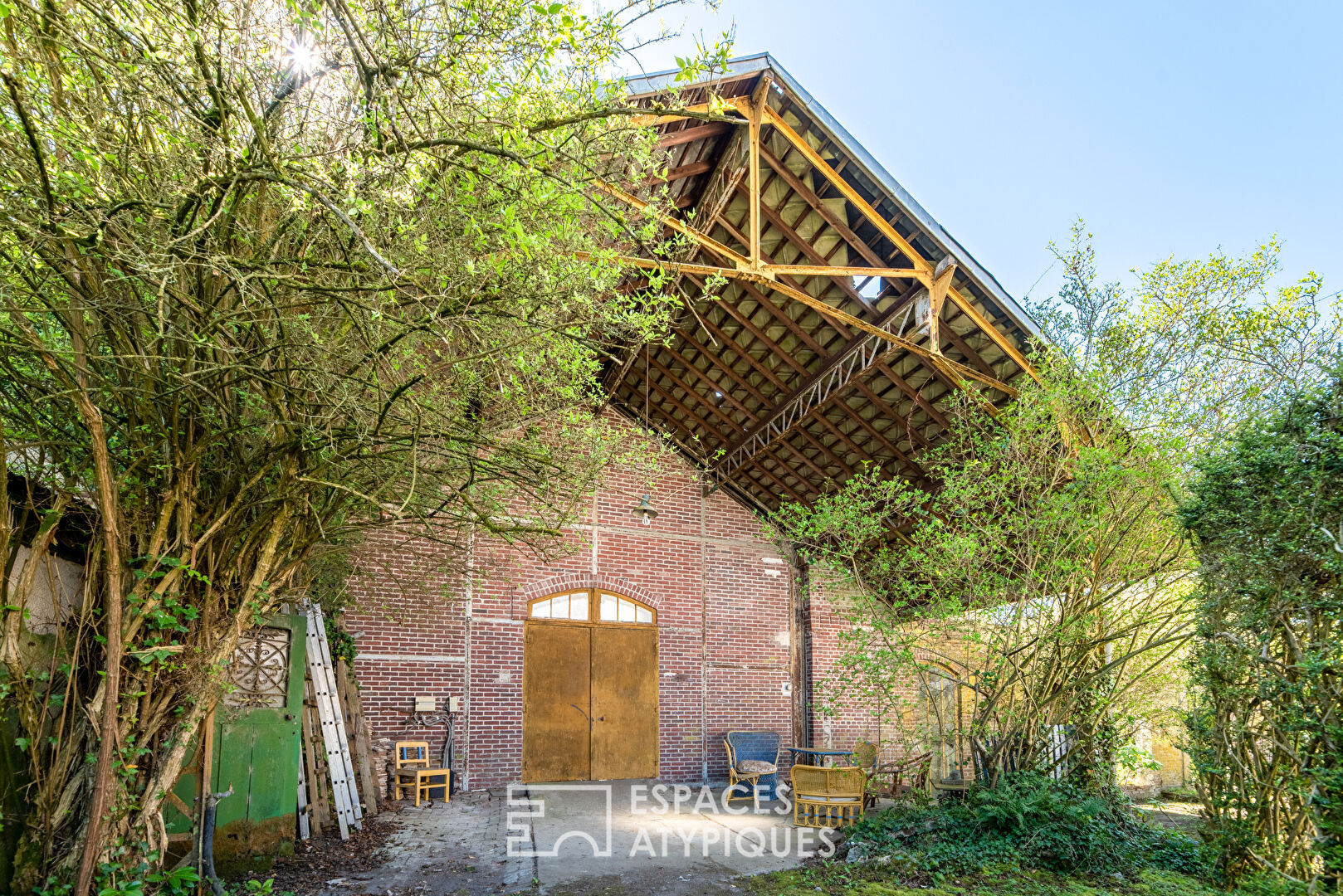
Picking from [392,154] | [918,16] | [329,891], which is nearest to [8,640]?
[329,891]

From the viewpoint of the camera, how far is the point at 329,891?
4.66 meters

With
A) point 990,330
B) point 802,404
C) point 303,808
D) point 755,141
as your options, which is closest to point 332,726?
point 303,808

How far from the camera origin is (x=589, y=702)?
9945mm

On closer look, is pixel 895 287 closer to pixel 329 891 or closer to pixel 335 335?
pixel 335 335

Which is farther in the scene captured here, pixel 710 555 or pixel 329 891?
pixel 710 555

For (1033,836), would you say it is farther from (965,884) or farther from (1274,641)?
(1274,641)

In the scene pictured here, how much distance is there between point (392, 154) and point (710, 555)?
8.79m

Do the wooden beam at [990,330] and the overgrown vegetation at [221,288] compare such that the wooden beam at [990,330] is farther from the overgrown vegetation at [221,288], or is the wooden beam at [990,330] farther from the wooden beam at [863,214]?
the overgrown vegetation at [221,288]

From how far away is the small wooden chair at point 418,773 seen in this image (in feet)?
26.1

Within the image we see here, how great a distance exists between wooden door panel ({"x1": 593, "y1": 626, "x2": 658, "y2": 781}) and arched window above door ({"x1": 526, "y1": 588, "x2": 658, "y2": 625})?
0.52 ft

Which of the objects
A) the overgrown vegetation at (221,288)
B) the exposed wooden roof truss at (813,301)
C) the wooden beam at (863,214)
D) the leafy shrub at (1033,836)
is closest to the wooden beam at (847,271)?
the exposed wooden roof truss at (813,301)

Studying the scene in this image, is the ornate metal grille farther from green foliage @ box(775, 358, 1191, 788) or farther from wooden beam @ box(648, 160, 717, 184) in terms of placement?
wooden beam @ box(648, 160, 717, 184)

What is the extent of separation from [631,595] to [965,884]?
5.95m

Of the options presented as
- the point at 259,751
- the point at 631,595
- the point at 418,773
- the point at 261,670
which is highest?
the point at 631,595
